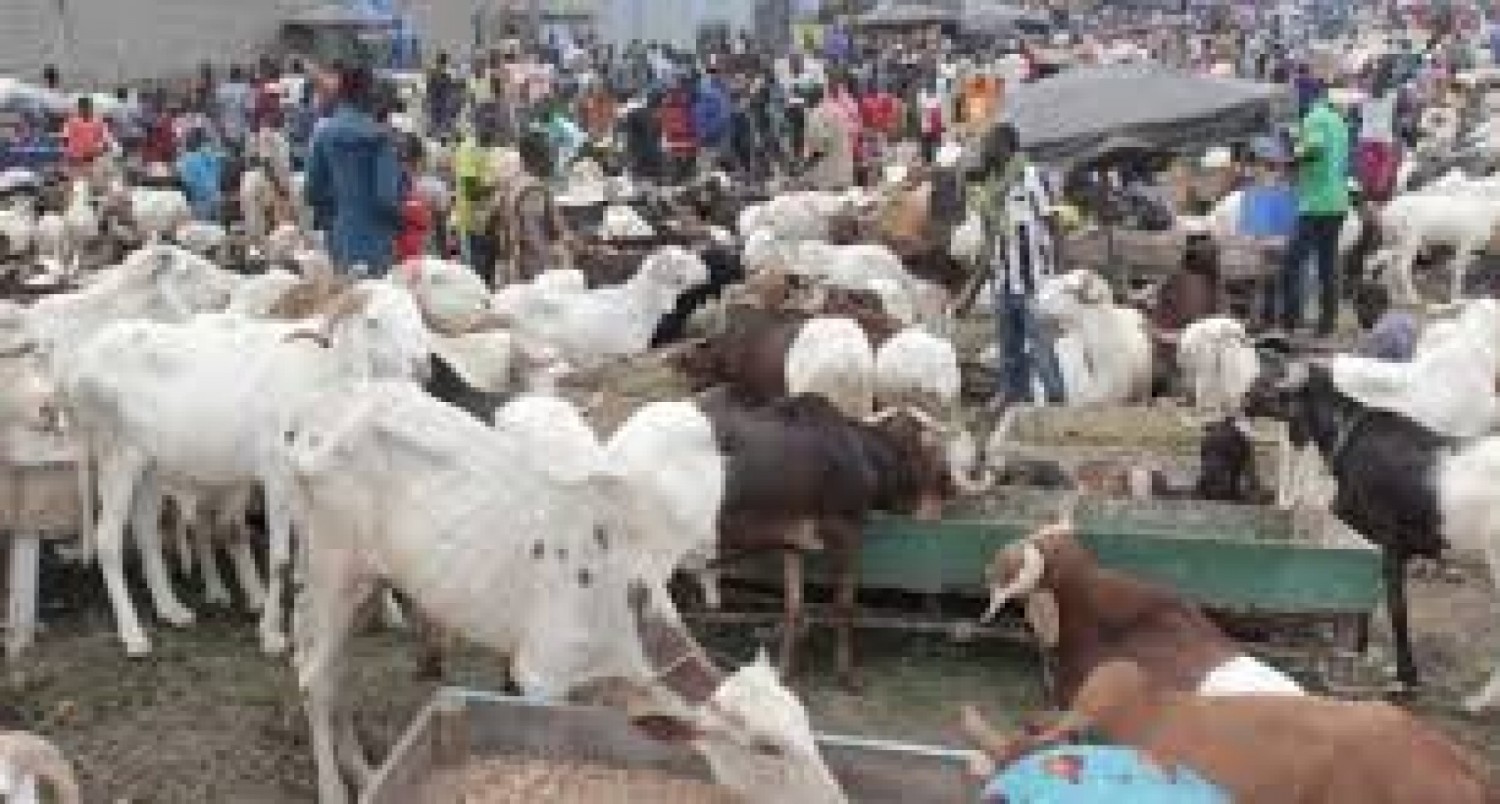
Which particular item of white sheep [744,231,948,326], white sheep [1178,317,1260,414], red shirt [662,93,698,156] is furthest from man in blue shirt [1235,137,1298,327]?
red shirt [662,93,698,156]

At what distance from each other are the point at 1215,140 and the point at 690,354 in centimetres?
940

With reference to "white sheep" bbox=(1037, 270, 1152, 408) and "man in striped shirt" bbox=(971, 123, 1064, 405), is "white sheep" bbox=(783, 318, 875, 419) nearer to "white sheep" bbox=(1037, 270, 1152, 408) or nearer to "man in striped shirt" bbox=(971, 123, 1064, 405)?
"man in striped shirt" bbox=(971, 123, 1064, 405)

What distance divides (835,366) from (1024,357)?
1.70m

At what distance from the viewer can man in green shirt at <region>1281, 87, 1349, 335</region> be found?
1588cm

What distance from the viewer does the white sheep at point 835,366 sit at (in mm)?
10945

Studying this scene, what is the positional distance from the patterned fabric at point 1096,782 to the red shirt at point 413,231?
35.5 ft

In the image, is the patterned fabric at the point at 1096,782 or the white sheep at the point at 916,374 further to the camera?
the white sheep at the point at 916,374

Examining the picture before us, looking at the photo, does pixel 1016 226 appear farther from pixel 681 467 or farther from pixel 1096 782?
pixel 1096 782

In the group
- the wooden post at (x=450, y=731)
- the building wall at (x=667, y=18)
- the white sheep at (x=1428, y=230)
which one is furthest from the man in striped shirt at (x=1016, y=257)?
the building wall at (x=667, y=18)

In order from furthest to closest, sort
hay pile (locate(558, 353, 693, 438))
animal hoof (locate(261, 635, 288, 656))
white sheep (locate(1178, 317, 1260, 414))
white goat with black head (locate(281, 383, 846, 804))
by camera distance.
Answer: white sheep (locate(1178, 317, 1260, 414)), hay pile (locate(558, 353, 693, 438)), animal hoof (locate(261, 635, 288, 656)), white goat with black head (locate(281, 383, 846, 804))

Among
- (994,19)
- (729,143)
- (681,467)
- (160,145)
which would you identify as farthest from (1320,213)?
(994,19)

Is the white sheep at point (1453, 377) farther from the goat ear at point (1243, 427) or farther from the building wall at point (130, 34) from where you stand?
the building wall at point (130, 34)

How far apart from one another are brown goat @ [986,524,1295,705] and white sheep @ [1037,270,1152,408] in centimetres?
571

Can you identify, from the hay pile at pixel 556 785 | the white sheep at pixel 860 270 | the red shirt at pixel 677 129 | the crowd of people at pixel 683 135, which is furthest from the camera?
the red shirt at pixel 677 129
